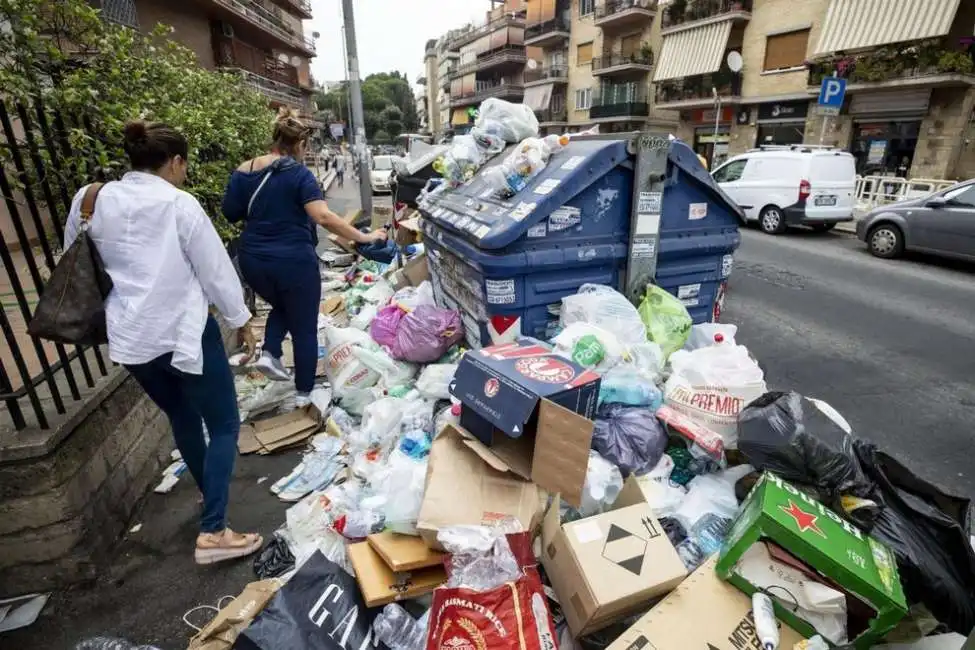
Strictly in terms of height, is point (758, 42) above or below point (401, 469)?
above

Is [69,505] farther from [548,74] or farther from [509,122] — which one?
[548,74]

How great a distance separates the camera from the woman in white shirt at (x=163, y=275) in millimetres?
1776

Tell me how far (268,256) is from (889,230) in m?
8.91

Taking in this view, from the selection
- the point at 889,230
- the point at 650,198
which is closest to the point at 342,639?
the point at 650,198

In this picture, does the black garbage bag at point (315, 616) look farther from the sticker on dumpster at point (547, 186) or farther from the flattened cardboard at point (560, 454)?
the sticker on dumpster at point (547, 186)

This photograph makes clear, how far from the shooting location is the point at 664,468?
2271mm

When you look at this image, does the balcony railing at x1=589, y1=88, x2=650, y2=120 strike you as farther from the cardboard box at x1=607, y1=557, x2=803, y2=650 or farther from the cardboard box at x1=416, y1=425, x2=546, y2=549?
the cardboard box at x1=607, y1=557, x2=803, y2=650

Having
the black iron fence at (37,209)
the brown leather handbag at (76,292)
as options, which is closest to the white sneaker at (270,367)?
the black iron fence at (37,209)

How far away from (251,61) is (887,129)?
945 inches

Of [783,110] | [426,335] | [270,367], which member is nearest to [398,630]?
[426,335]

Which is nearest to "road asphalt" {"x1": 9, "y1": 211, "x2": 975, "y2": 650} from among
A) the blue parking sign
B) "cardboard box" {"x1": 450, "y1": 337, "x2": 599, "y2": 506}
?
"cardboard box" {"x1": 450, "y1": 337, "x2": 599, "y2": 506}

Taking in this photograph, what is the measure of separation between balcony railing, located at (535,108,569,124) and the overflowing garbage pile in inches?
1196

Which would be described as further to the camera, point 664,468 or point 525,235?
point 525,235

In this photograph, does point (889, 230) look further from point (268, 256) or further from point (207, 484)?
point (207, 484)
